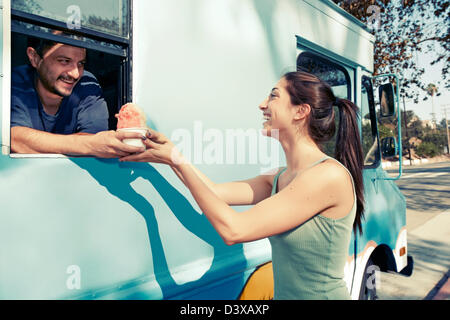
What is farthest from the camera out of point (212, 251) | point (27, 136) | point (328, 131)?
point (212, 251)

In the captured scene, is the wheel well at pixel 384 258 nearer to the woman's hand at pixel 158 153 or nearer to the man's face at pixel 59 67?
the woman's hand at pixel 158 153

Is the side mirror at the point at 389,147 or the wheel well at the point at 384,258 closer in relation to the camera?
the side mirror at the point at 389,147

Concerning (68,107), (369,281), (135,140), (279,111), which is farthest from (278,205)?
(369,281)

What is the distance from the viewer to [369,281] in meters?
3.12

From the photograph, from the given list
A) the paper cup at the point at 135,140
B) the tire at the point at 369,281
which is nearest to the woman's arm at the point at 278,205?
the paper cup at the point at 135,140

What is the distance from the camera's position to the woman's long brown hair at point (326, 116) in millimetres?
1604

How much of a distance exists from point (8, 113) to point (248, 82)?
1.22 meters

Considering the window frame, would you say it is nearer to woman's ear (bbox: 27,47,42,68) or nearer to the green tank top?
woman's ear (bbox: 27,47,42,68)

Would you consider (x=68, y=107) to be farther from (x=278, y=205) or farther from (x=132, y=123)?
(x=278, y=205)

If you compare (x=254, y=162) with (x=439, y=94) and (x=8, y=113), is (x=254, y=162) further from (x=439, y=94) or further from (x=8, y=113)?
(x=439, y=94)

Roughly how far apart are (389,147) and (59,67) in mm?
2762

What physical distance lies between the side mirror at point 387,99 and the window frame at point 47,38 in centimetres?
251
